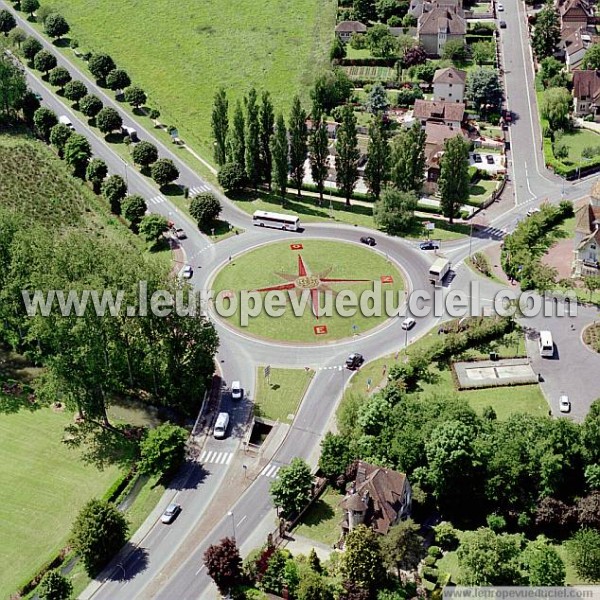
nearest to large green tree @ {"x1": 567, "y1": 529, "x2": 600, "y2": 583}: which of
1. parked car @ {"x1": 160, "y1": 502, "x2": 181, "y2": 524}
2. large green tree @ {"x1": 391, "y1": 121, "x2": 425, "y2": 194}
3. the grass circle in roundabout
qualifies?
parked car @ {"x1": 160, "y1": 502, "x2": 181, "y2": 524}

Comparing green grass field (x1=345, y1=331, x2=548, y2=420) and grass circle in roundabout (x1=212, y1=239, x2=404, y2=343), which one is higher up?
grass circle in roundabout (x1=212, y1=239, x2=404, y2=343)

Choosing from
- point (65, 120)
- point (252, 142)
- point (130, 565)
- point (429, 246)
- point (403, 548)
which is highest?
point (252, 142)

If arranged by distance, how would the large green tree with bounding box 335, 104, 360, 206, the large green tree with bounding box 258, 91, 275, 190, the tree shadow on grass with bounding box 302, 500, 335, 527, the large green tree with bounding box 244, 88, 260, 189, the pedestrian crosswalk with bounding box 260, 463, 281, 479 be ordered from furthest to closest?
the large green tree with bounding box 258, 91, 275, 190 < the large green tree with bounding box 244, 88, 260, 189 < the large green tree with bounding box 335, 104, 360, 206 < the pedestrian crosswalk with bounding box 260, 463, 281, 479 < the tree shadow on grass with bounding box 302, 500, 335, 527

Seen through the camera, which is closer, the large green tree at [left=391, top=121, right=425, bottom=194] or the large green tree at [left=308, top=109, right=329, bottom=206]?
the large green tree at [left=391, top=121, right=425, bottom=194]

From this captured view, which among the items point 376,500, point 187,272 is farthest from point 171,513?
point 187,272

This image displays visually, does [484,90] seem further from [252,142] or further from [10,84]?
[10,84]

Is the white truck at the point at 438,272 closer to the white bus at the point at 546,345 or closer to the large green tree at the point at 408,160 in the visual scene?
the large green tree at the point at 408,160

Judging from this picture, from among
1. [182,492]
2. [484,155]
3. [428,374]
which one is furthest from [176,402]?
[484,155]

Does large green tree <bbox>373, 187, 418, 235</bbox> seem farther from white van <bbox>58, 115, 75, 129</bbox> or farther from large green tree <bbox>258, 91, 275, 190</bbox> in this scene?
white van <bbox>58, 115, 75, 129</bbox>
